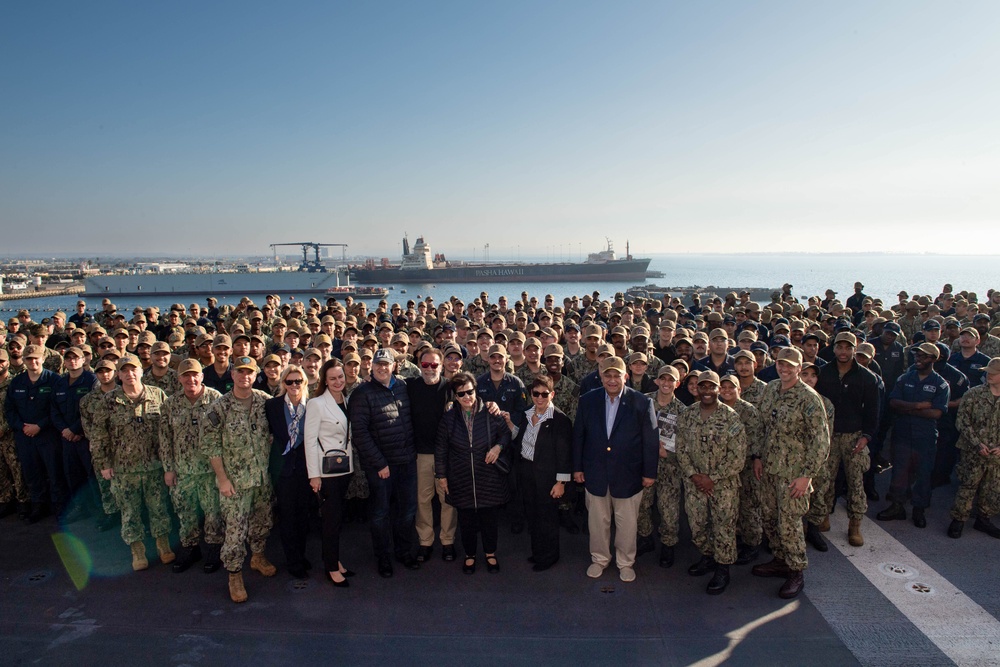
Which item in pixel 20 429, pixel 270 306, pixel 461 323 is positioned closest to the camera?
pixel 20 429

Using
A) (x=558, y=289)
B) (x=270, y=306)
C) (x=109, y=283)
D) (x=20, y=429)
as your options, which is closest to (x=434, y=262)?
(x=558, y=289)

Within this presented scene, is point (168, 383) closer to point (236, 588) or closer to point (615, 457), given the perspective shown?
point (236, 588)

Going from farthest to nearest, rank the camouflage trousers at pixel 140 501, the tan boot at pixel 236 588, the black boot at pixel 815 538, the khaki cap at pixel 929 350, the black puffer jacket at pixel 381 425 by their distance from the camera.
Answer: the khaki cap at pixel 929 350, the black boot at pixel 815 538, the camouflage trousers at pixel 140 501, the black puffer jacket at pixel 381 425, the tan boot at pixel 236 588

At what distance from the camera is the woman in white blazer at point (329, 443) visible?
13.7 ft

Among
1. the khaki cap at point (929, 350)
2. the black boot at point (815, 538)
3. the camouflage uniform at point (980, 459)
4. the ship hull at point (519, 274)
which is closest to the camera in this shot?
the black boot at point (815, 538)

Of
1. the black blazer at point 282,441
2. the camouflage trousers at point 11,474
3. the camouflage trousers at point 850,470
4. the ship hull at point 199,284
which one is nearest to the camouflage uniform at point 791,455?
the camouflage trousers at point 850,470

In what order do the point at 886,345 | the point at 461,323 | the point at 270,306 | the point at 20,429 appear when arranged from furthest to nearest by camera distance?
the point at 270,306, the point at 461,323, the point at 886,345, the point at 20,429

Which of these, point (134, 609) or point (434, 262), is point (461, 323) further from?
point (434, 262)

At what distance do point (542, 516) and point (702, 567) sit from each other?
1.44 meters

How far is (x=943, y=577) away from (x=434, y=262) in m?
97.4

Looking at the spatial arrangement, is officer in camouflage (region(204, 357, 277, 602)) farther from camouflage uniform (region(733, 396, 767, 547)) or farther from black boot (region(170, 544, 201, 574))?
camouflage uniform (region(733, 396, 767, 547))

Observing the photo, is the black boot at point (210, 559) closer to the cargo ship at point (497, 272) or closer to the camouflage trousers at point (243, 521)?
the camouflage trousers at point (243, 521)

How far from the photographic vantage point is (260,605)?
4078 millimetres

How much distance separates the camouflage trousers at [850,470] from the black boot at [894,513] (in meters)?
0.68
